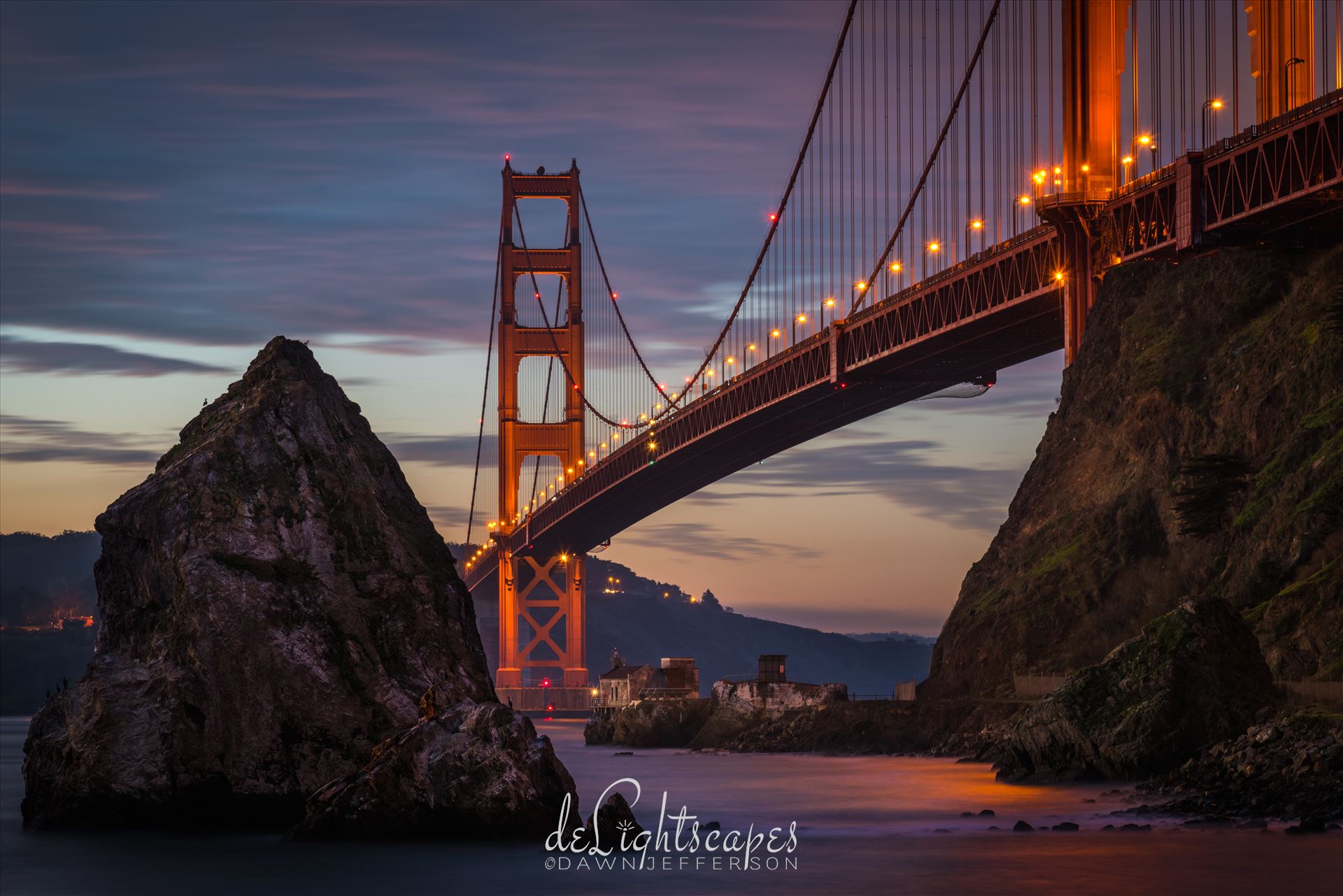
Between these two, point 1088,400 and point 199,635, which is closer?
point 199,635

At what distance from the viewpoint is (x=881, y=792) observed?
143 feet

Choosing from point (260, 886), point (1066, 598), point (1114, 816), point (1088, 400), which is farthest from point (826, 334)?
point (260, 886)

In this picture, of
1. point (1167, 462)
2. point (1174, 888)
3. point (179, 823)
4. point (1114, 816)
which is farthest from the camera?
point (1167, 462)

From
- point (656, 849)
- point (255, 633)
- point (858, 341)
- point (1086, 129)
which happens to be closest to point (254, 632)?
point (255, 633)

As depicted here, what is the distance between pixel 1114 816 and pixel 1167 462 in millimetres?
25598

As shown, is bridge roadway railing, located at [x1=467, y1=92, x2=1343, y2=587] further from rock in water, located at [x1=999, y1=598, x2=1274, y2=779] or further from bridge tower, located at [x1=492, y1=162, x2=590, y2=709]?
bridge tower, located at [x1=492, y1=162, x2=590, y2=709]

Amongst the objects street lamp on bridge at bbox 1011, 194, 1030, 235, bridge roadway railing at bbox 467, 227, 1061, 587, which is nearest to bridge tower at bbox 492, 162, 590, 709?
bridge roadway railing at bbox 467, 227, 1061, 587

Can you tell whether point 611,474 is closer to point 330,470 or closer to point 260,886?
point 330,470

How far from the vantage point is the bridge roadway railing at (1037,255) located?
165 feet

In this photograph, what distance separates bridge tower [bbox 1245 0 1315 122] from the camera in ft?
200

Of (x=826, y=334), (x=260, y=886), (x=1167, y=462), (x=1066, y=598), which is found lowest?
(x=260, y=886)

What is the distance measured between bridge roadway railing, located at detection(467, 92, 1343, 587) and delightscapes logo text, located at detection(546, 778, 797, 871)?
82.2 ft

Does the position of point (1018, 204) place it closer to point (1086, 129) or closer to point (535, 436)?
point (1086, 129)

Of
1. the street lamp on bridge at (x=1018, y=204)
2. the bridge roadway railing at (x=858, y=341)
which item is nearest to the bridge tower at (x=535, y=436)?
the bridge roadway railing at (x=858, y=341)
